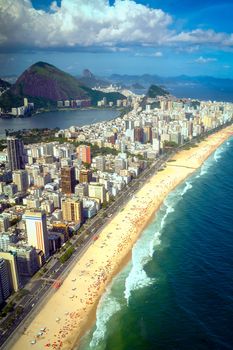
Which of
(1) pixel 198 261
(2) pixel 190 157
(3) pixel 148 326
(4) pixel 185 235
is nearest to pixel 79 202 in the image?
(4) pixel 185 235

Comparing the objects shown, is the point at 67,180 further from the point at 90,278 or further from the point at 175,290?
the point at 175,290

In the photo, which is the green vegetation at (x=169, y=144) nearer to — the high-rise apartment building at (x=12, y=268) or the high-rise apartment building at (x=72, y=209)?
the high-rise apartment building at (x=72, y=209)

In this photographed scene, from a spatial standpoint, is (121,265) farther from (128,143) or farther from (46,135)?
(46,135)

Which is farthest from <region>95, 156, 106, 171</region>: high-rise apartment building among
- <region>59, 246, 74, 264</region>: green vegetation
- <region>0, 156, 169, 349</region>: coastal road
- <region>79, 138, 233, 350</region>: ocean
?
<region>59, 246, 74, 264</region>: green vegetation

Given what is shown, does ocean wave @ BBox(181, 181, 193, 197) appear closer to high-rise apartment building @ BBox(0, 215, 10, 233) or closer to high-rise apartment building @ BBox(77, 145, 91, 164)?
high-rise apartment building @ BBox(77, 145, 91, 164)

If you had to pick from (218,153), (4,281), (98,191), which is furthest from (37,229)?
(218,153)

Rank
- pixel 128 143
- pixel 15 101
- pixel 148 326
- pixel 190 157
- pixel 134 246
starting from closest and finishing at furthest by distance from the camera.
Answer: pixel 148 326
pixel 134 246
pixel 190 157
pixel 128 143
pixel 15 101
